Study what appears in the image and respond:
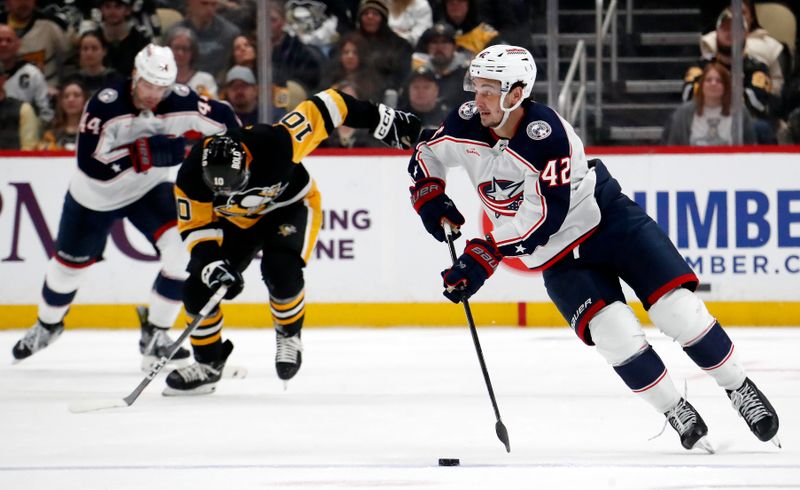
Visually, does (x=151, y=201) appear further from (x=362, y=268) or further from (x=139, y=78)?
(x=362, y=268)

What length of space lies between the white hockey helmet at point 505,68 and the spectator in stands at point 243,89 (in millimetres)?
3675

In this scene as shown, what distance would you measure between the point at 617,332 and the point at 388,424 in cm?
100

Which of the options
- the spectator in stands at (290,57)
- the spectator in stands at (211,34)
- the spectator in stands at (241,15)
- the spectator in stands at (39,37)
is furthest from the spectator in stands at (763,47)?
the spectator in stands at (39,37)

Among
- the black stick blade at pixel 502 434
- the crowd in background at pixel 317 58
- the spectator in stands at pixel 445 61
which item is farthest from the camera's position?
the spectator in stands at pixel 445 61

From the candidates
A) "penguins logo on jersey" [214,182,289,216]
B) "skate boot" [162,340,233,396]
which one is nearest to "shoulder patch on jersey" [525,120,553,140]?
"penguins logo on jersey" [214,182,289,216]

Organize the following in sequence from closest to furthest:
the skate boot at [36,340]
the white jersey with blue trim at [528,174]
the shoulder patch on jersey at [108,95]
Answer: the white jersey with blue trim at [528,174]
the shoulder patch on jersey at [108,95]
the skate boot at [36,340]

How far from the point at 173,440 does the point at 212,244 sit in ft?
3.43

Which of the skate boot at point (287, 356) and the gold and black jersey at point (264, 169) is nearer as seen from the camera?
the gold and black jersey at point (264, 169)

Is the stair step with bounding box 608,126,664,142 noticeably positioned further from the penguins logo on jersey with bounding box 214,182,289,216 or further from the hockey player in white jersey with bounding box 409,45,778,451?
the hockey player in white jersey with bounding box 409,45,778,451

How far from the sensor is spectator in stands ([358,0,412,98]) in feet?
23.9

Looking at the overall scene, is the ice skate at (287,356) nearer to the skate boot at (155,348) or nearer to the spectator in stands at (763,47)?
the skate boot at (155,348)

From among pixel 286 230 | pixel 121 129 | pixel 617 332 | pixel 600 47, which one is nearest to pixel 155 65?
pixel 121 129

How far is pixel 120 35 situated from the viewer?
24.3 ft

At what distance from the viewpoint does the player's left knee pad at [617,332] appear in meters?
3.64
